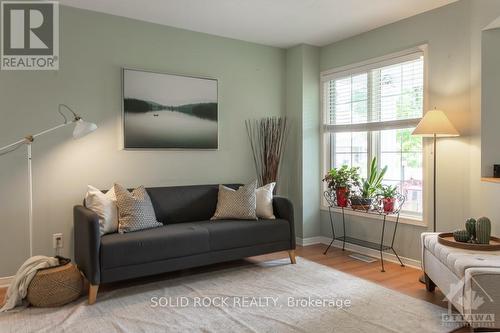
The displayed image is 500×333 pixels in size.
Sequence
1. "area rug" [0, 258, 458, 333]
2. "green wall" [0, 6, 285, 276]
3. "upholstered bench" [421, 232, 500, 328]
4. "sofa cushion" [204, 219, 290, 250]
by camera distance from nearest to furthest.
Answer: "upholstered bench" [421, 232, 500, 328]
"area rug" [0, 258, 458, 333]
"green wall" [0, 6, 285, 276]
"sofa cushion" [204, 219, 290, 250]

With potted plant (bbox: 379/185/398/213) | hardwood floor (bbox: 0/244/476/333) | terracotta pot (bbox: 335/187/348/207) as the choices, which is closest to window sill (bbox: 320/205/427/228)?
potted plant (bbox: 379/185/398/213)

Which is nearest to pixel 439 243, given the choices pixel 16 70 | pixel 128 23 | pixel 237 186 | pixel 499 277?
pixel 499 277

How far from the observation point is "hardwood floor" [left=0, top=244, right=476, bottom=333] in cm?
306

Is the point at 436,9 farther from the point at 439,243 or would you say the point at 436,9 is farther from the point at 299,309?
the point at 299,309

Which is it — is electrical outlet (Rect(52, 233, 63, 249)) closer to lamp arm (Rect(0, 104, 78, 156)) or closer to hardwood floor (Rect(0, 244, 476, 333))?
hardwood floor (Rect(0, 244, 476, 333))

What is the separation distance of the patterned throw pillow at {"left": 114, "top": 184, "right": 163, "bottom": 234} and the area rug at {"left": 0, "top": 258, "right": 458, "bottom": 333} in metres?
0.52

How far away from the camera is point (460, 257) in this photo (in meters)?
2.41

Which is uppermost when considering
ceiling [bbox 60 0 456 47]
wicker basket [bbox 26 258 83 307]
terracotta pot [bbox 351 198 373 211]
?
ceiling [bbox 60 0 456 47]

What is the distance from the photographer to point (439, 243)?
9.18 ft

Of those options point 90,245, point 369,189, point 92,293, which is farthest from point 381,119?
point 92,293

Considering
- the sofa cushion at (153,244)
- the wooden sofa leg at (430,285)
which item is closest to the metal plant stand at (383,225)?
the wooden sofa leg at (430,285)

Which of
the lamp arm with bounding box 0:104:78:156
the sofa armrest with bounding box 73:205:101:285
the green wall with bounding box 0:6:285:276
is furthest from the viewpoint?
the green wall with bounding box 0:6:285:276

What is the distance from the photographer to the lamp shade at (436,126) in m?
3.21

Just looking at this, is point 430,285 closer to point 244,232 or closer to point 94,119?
point 244,232
